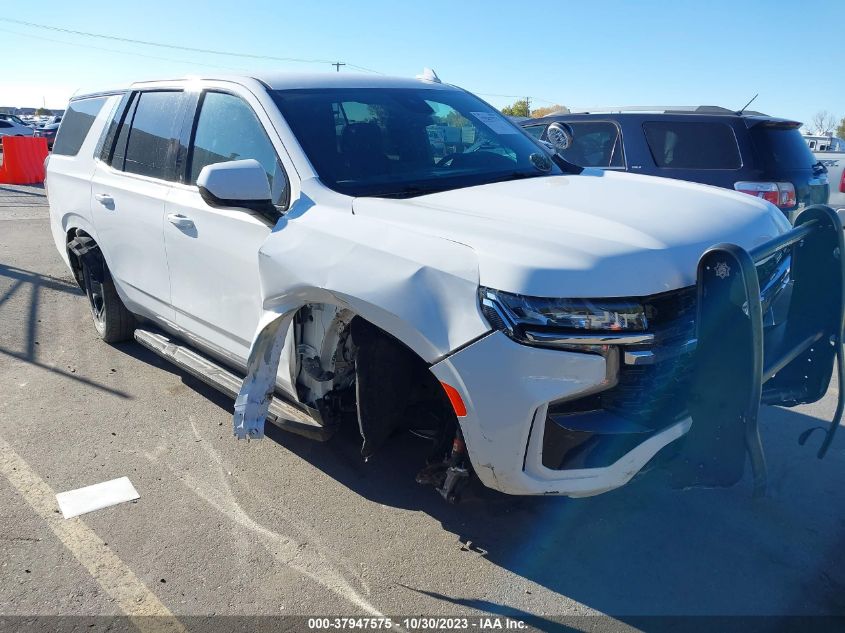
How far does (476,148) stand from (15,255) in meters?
7.88

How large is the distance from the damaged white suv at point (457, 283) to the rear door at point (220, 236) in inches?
0.6

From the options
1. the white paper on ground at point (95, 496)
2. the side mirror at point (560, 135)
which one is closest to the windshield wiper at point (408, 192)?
the white paper on ground at point (95, 496)

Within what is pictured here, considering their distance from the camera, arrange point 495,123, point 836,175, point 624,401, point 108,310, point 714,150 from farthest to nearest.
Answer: point 836,175 < point 714,150 < point 108,310 < point 495,123 < point 624,401

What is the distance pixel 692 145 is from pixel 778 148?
2.51 ft

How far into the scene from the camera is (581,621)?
2.79 m

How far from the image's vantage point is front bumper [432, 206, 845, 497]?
2486 millimetres

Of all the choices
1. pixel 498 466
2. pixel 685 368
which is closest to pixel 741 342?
pixel 685 368

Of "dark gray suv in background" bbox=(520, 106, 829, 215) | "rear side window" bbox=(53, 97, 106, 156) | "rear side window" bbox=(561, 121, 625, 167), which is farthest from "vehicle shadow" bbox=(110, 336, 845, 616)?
"rear side window" bbox=(561, 121, 625, 167)

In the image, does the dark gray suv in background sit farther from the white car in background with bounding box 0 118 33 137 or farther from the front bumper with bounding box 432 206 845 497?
the white car in background with bounding box 0 118 33 137

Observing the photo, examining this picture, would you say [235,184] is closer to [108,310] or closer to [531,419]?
[531,419]

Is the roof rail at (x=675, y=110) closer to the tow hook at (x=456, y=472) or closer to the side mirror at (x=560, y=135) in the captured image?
the side mirror at (x=560, y=135)

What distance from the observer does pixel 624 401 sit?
8.54ft

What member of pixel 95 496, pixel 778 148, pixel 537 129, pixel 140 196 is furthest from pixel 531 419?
pixel 537 129

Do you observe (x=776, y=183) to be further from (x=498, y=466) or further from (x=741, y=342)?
(x=498, y=466)
